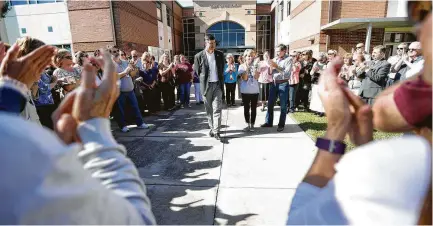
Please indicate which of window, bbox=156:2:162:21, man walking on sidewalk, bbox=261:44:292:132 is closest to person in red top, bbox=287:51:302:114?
man walking on sidewalk, bbox=261:44:292:132

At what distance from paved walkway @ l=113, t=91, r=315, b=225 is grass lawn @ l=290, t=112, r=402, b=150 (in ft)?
0.72

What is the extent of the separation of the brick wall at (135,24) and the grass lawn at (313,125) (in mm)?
10424

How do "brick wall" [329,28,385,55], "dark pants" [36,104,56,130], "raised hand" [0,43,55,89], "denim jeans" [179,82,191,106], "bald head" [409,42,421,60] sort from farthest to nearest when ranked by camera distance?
1. "brick wall" [329,28,385,55]
2. "denim jeans" [179,82,191,106]
3. "bald head" [409,42,421,60]
4. "dark pants" [36,104,56,130]
5. "raised hand" [0,43,55,89]

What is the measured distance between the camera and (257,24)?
29047 mm

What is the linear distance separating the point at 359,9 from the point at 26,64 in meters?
14.0

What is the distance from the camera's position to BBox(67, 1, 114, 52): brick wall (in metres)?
12.3

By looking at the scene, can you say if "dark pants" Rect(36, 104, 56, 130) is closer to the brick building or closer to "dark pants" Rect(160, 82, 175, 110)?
"dark pants" Rect(160, 82, 175, 110)

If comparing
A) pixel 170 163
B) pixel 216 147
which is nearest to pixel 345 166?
pixel 170 163

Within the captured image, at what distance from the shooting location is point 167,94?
7.98 meters

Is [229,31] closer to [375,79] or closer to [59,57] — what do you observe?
[375,79]

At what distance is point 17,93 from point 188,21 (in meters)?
30.3

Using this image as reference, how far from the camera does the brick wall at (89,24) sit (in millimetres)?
12289

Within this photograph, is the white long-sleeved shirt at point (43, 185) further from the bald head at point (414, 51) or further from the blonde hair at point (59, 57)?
the bald head at point (414, 51)

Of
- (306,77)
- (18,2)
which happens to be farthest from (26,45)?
(18,2)
